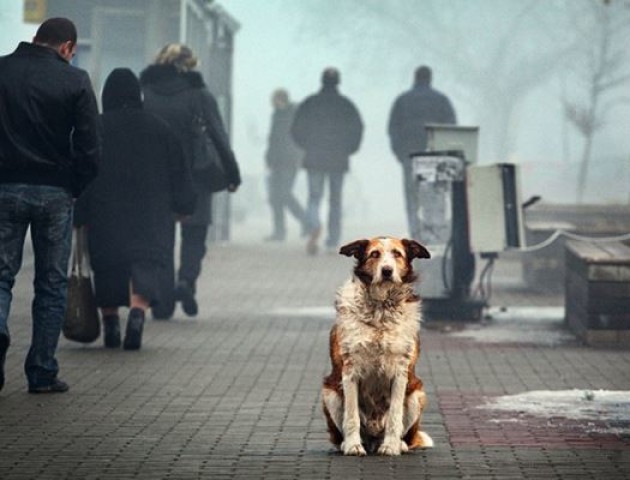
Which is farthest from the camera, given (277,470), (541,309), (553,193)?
(553,193)

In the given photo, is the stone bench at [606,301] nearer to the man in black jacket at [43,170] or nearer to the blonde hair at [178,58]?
the blonde hair at [178,58]

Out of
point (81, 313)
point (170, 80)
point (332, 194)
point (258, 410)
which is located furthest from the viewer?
point (332, 194)

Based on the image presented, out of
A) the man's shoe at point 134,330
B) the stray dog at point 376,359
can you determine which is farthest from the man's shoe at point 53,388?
the stray dog at point 376,359

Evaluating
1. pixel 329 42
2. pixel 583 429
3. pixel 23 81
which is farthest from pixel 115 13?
pixel 329 42

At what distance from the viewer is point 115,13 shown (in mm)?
24641

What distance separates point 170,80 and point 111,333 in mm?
2729

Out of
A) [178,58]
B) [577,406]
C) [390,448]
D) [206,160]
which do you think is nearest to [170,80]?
[178,58]

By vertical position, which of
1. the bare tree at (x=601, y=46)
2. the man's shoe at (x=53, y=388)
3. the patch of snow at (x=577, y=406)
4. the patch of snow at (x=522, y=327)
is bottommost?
the patch of snow at (x=522, y=327)

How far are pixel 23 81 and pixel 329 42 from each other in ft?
167

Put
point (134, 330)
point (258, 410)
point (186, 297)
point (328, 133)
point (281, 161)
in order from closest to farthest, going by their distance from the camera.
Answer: point (258, 410) < point (134, 330) < point (186, 297) < point (328, 133) < point (281, 161)

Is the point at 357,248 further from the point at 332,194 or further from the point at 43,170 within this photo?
the point at 332,194

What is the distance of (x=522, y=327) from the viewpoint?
15547 mm

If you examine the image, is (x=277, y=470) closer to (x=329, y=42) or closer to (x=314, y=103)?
(x=314, y=103)

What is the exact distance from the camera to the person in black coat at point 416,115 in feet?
78.7
